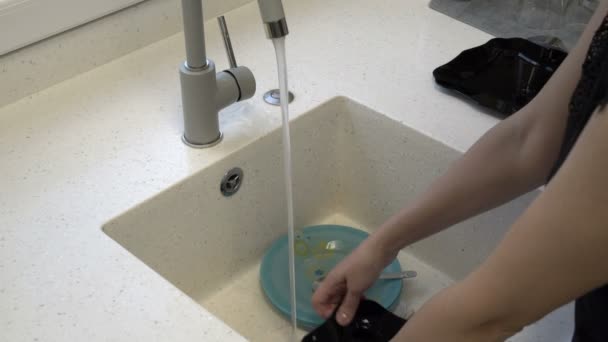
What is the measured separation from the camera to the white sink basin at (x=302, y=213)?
91 centimetres

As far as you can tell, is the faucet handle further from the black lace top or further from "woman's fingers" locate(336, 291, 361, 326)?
the black lace top

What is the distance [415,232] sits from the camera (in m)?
0.85

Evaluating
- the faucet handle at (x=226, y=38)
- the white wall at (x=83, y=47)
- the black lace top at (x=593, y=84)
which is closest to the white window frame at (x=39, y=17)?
the white wall at (x=83, y=47)

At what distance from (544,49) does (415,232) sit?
42 centimetres

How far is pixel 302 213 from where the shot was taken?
3.67ft

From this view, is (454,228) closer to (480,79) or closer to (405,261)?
(405,261)

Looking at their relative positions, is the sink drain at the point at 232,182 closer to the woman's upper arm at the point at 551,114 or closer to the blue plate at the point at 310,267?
the blue plate at the point at 310,267

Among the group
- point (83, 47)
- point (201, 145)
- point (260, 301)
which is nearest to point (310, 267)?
point (260, 301)

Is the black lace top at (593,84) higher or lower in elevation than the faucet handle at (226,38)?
higher

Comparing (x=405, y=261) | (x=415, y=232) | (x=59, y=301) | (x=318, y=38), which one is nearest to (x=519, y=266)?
(x=415, y=232)

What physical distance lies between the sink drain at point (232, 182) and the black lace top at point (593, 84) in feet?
1.58

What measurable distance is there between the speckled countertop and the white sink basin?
0.03 metres

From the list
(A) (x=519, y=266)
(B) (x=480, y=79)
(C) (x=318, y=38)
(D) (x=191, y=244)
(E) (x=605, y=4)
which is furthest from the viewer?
(C) (x=318, y=38)

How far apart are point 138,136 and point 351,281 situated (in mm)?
343
